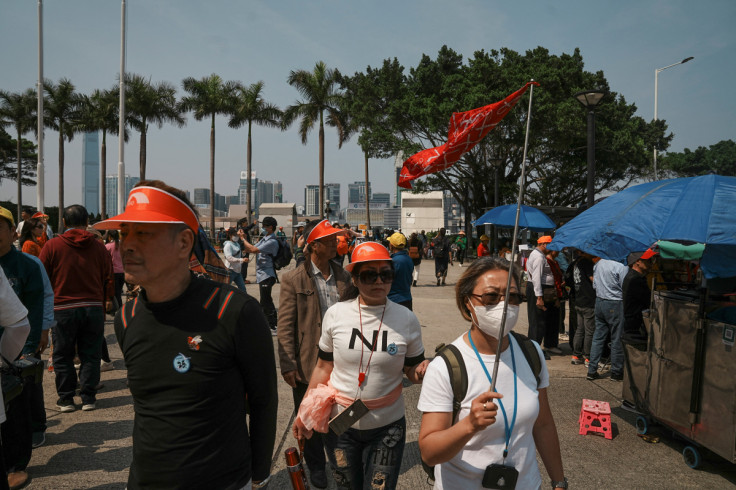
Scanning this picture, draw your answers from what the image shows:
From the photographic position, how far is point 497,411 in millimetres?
1847

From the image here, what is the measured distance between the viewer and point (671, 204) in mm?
4270

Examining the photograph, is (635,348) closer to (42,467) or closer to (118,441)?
(118,441)

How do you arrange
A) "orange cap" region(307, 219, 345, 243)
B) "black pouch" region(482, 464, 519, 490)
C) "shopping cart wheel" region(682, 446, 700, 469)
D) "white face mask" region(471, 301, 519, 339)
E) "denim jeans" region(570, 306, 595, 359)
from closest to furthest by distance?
"black pouch" region(482, 464, 519, 490)
"white face mask" region(471, 301, 519, 339)
"orange cap" region(307, 219, 345, 243)
"shopping cart wheel" region(682, 446, 700, 469)
"denim jeans" region(570, 306, 595, 359)

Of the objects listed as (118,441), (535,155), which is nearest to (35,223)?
(118,441)

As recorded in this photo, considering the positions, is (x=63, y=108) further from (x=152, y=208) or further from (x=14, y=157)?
(x=152, y=208)

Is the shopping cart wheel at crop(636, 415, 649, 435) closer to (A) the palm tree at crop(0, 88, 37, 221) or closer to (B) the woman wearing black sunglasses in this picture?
(B) the woman wearing black sunglasses

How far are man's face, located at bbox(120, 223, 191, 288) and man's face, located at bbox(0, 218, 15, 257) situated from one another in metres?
2.61

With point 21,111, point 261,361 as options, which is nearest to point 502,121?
point 261,361

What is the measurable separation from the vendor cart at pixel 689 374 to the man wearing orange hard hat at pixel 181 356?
3.79 m

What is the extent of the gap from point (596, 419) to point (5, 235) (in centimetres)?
539

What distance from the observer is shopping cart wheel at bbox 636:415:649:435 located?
4770 mm

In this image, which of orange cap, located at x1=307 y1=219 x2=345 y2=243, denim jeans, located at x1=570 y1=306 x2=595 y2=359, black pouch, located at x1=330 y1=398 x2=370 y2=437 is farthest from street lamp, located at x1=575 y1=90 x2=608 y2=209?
black pouch, located at x1=330 y1=398 x2=370 y2=437

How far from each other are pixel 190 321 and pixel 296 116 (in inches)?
1469

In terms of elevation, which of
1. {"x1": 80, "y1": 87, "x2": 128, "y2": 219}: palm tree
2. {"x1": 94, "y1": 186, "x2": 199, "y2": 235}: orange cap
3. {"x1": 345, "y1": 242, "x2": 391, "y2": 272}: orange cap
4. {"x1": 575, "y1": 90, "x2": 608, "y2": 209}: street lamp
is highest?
{"x1": 80, "y1": 87, "x2": 128, "y2": 219}: palm tree
